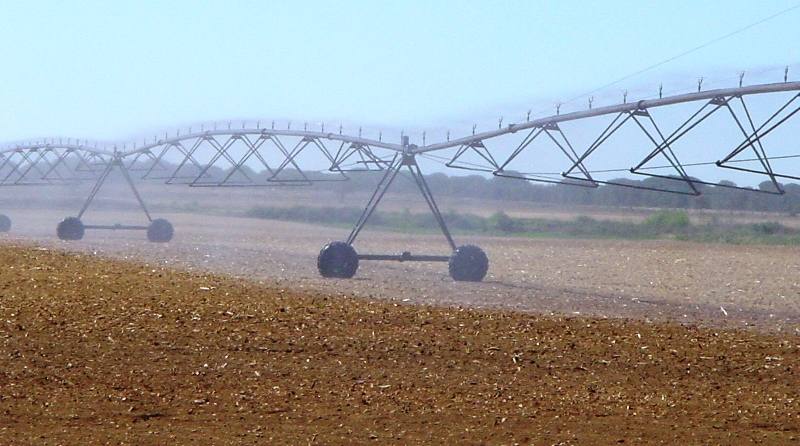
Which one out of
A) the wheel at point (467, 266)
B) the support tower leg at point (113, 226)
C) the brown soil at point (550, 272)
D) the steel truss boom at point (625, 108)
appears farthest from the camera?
the support tower leg at point (113, 226)

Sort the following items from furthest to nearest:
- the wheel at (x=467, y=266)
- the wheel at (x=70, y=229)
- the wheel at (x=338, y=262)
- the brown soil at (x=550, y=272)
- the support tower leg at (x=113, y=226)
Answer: the wheel at (x=70, y=229), the support tower leg at (x=113, y=226), the wheel at (x=467, y=266), the wheel at (x=338, y=262), the brown soil at (x=550, y=272)

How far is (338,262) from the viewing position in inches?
798

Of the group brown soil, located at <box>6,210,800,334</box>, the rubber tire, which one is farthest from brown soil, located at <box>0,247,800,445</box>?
the rubber tire

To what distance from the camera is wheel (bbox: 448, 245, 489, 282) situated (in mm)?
20531

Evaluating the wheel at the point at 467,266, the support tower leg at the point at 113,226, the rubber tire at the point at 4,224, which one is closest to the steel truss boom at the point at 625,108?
the wheel at the point at 467,266

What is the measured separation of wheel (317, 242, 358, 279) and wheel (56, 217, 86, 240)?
1450 cm

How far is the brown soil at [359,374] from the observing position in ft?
27.2

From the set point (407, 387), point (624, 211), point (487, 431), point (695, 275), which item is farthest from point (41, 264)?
point (624, 211)

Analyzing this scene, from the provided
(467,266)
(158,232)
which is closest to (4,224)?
(158,232)

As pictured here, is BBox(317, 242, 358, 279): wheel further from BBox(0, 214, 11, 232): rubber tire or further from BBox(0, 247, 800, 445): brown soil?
BBox(0, 214, 11, 232): rubber tire

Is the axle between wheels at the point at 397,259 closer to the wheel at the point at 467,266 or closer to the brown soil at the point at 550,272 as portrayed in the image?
the wheel at the point at 467,266

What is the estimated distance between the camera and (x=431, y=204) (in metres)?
21.0

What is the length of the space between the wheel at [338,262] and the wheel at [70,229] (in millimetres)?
14499

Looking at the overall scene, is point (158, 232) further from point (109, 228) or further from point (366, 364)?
point (366, 364)
